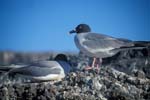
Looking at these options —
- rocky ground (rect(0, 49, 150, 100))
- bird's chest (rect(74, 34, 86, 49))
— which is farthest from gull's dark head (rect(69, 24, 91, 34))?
rocky ground (rect(0, 49, 150, 100))

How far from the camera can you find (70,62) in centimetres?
842

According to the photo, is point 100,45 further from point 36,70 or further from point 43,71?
point 36,70

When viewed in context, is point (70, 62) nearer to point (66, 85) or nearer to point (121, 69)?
point (121, 69)

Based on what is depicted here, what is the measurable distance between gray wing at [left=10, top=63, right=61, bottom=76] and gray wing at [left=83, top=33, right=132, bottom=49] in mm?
877

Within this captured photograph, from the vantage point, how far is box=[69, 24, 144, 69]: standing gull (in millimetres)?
7815

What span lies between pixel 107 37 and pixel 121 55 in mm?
514

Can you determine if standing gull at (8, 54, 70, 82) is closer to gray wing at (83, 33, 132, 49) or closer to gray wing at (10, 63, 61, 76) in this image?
gray wing at (10, 63, 61, 76)

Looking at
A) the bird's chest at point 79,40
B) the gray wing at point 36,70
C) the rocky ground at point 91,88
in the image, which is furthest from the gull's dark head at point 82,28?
the rocky ground at point 91,88

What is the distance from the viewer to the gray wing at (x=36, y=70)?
301 inches

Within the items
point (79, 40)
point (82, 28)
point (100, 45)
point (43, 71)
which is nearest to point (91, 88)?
point (43, 71)

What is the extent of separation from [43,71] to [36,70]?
140mm

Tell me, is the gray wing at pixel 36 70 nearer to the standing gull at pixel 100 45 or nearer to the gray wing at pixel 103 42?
the standing gull at pixel 100 45

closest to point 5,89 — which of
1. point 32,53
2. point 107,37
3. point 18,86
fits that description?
point 18,86

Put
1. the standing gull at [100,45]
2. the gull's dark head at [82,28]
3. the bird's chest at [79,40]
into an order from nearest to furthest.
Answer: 1. the standing gull at [100,45]
2. the bird's chest at [79,40]
3. the gull's dark head at [82,28]
